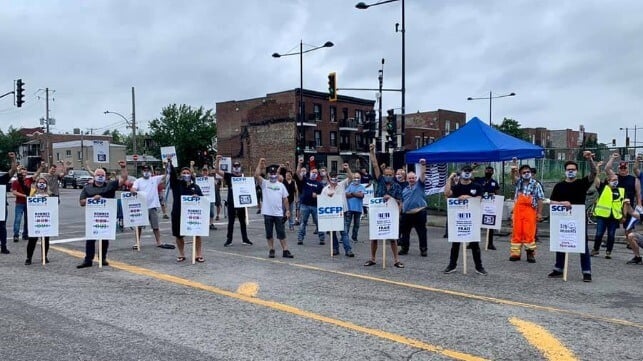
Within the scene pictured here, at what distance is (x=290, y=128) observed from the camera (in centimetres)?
6075

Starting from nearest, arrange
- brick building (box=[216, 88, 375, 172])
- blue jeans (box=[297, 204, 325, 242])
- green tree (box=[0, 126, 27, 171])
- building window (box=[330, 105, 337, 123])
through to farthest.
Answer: blue jeans (box=[297, 204, 325, 242]) < brick building (box=[216, 88, 375, 172]) < building window (box=[330, 105, 337, 123]) < green tree (box=[0, 126, 27, 171])

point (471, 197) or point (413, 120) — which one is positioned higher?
point (413, 120)

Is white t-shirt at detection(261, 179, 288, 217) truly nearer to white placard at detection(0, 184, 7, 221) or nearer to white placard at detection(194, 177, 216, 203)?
white placard at detection(0, 184, 7, 221)

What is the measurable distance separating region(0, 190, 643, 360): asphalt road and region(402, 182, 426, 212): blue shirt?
1271 millimetres

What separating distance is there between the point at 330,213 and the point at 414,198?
1786 millimetres

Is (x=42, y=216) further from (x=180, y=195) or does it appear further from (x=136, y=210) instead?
(x=180, y=195)

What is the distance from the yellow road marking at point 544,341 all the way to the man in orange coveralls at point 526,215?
15.0 feet

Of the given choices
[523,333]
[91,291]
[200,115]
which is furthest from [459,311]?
[200,115]

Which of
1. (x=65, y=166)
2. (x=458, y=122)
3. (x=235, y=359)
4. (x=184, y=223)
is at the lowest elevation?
(x=235, y=359)

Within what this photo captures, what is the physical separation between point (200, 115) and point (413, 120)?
2985 centimetres

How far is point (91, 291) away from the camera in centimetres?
795

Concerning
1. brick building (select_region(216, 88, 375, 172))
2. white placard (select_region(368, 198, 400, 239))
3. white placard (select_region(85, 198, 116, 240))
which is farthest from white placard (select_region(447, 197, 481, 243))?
brick building (select_region(216, 88, 375, 172))

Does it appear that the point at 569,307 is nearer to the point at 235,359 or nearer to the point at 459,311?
the point at 459,311

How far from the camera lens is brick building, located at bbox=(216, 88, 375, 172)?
6100cm
